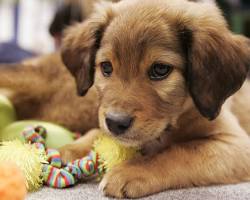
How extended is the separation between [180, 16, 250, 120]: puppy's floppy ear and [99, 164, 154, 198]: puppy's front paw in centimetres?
40

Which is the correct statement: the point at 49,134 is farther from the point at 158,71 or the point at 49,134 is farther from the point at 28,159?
the point at 158,71

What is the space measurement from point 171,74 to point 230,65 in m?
0.26

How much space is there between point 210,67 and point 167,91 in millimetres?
205

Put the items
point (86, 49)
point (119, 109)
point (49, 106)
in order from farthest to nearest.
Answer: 1. point (49, 106)
2. point (86, 49)
3. point (119, 109)

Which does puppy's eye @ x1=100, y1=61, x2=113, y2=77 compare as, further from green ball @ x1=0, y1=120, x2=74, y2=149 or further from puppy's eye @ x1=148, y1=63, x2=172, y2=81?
green ball @ x1=0, y1=120, x2=74, y2=149

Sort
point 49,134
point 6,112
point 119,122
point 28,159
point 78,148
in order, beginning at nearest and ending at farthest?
1. point 119,122
2. point 28,159
3. point 78,148
4. point 49,134
5. point 6,112

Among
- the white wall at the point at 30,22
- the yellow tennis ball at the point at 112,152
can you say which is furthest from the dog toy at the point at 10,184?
the white wall at the point at 30,22

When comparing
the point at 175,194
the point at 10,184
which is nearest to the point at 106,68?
the point at 175,194

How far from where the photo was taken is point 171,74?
1850 mm

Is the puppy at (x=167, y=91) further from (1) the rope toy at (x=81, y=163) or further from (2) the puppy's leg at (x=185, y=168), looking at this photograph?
(1) the rope toy at (x=81, y=163)

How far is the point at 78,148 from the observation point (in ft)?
6.98

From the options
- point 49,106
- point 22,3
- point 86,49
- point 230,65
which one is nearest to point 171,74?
point 230,65

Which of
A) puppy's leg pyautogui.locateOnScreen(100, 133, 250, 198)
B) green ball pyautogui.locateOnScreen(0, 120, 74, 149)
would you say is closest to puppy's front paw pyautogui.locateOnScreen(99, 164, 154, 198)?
puppy's leg pyautogui.locateOnScreen(100, 133, 250, 198)

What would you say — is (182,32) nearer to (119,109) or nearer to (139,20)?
(139,20)
